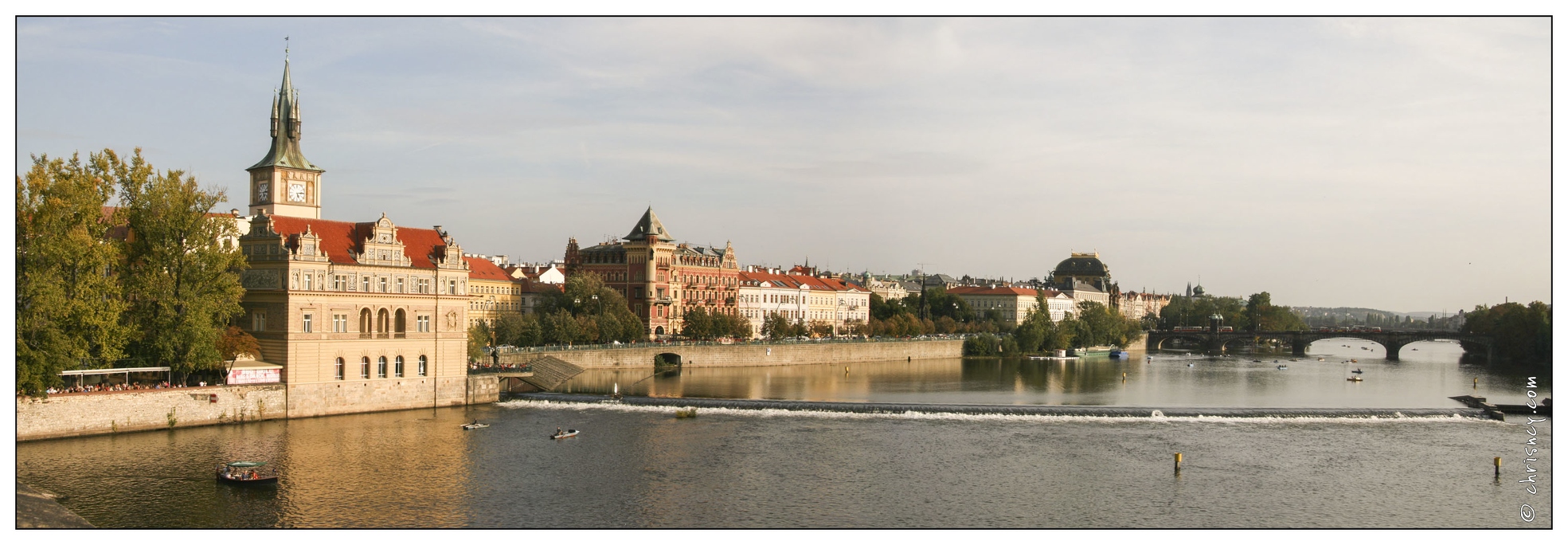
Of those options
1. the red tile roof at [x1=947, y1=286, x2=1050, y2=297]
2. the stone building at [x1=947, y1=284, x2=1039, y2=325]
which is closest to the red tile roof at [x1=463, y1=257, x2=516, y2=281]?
the stone building at [x1=947, y1=284, x2=1039, y2=325]

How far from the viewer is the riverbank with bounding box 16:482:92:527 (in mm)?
31812

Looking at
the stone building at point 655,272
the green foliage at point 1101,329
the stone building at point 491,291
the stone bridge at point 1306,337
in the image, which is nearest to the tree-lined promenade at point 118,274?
the stone building at point 491,291

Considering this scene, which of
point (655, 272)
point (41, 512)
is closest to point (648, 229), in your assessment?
point (655, 272)

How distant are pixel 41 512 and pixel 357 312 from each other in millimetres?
24523

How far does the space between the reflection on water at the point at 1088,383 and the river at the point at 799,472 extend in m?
13.3

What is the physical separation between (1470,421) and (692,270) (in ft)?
251

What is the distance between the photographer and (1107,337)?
14225 cm

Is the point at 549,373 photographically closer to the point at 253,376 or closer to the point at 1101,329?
the point at 253,376

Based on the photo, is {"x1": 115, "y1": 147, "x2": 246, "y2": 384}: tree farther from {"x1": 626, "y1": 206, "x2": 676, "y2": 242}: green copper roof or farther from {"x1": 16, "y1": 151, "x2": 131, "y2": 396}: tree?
{"x1": 626, "y1": 206, "x2": 676, "y2": 242}: green copper roof

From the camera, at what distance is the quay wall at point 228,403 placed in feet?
151

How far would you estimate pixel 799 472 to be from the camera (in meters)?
42.2

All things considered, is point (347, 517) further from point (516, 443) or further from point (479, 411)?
point (479, 411)

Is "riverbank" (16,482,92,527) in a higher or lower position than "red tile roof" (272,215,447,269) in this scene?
lower

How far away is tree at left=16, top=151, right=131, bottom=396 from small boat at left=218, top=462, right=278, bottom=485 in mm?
11110
